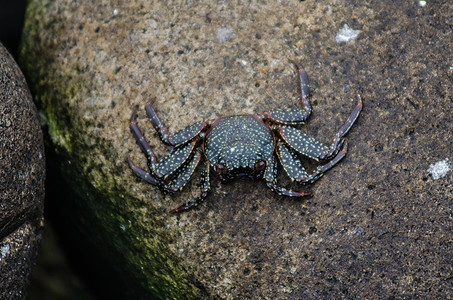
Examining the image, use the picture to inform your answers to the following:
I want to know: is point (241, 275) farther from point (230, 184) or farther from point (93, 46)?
point (93, 46)

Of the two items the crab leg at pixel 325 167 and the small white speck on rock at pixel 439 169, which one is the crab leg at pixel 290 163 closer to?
the crab leg at pixel 325 167

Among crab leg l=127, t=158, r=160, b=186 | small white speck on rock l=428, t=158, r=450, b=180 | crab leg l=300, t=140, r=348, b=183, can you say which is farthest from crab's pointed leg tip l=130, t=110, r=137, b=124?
small white speck on rock l=428, t=158, r=450, b=180

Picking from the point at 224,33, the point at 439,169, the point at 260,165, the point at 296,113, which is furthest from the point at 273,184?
the point at 224,33

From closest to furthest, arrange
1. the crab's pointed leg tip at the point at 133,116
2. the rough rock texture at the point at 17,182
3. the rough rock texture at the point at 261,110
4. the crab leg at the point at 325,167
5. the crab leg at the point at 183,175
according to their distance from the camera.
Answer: the rough rock texture at the point at 17,182, the rough rock texture at the point at 261,110, the crab leg at the point at 325,167, the crab leg at the point at 183,175, the crab's pointed leg tip at the point at 133,116

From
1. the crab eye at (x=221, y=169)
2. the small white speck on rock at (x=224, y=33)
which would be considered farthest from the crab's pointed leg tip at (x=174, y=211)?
the small white speck on rock at (x=224, y=33)

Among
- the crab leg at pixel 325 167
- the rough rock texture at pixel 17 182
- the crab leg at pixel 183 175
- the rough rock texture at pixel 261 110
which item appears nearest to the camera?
the rough rock texture at pixel 17 182

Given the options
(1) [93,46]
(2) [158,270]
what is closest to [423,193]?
(2) [158,270]

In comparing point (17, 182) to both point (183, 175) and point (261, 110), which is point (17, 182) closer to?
point (183, 175)
